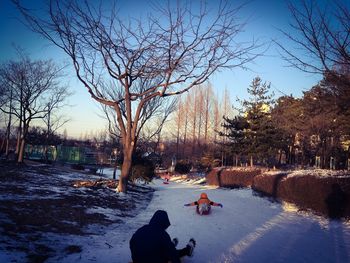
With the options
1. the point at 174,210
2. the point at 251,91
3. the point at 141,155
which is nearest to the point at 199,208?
the point at 174,210

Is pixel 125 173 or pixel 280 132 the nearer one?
pixel 125 173

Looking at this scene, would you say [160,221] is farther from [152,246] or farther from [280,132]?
[280,132]

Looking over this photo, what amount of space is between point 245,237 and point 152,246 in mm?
4366

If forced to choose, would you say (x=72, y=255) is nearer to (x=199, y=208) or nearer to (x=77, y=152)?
(x=199, y=208)

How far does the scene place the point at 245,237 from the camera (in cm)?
757

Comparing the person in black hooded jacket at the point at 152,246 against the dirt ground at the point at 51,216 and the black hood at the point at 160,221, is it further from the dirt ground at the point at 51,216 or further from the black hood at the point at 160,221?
the dirt ground at the point at 51,216

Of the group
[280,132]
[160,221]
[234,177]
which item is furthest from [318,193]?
[280,132]

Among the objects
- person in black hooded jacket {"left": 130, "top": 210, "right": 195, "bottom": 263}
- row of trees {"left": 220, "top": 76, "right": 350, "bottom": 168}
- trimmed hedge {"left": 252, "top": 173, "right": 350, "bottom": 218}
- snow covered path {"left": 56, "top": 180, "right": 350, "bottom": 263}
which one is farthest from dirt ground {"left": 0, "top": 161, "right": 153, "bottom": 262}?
row of trees {"left": 220, "top": 76, "right": 350, "bottom": 168}

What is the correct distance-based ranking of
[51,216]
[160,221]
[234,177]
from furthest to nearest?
[234,177]
[51,216]
[160,221]

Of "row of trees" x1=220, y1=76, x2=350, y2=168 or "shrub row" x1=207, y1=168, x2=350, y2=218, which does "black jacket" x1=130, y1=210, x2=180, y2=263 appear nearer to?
"shrub row" x1=207, y1=168, x2=350, y2=218

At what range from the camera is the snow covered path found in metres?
5.90

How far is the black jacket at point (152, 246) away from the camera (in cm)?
386

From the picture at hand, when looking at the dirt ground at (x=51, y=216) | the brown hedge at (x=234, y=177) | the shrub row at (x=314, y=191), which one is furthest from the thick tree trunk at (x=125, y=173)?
the brown hedge at (x=234, y=177)

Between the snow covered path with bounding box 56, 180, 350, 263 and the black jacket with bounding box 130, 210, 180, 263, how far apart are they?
1.68 meters
